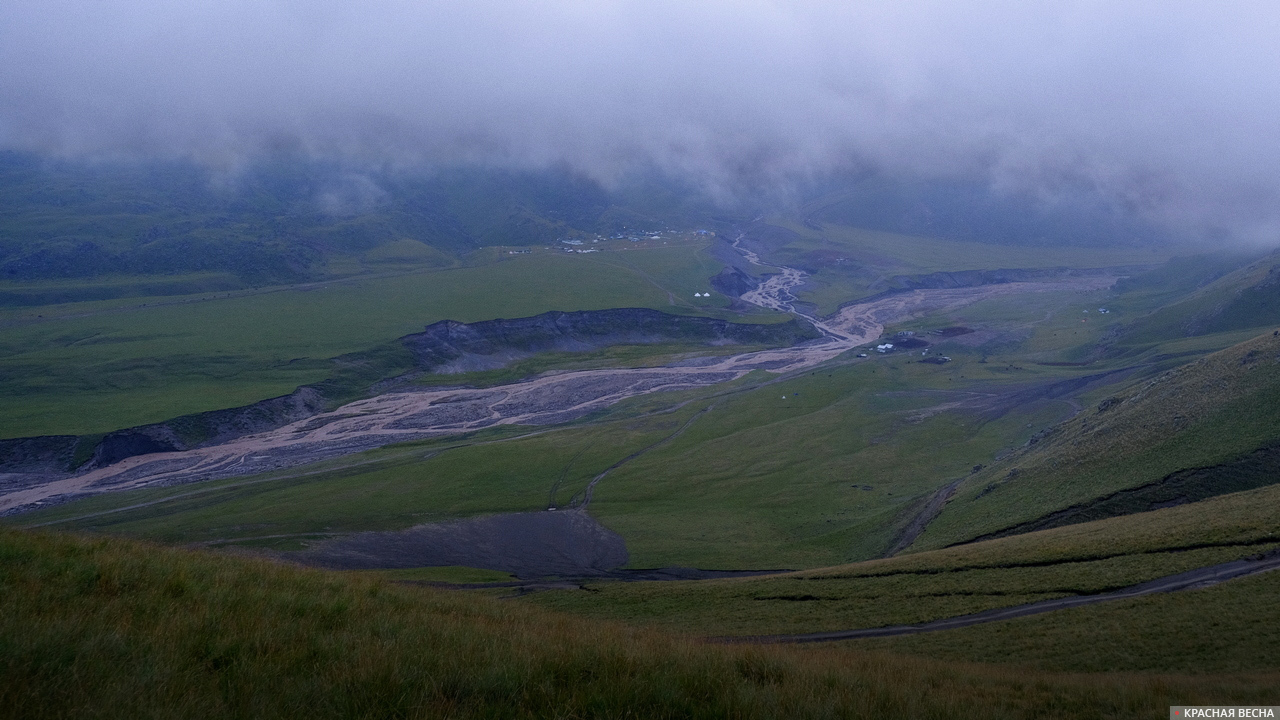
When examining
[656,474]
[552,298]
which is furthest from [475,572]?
[552,298]

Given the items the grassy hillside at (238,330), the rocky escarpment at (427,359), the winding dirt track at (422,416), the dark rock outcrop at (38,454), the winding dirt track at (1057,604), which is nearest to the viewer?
the winding dirt track at (1057,604)

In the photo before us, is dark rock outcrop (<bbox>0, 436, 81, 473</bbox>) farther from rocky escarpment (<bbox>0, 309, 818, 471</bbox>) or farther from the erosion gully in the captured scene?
the erosion gully

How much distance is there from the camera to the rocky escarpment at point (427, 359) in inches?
2837

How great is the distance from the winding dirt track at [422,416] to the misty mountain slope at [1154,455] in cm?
5543

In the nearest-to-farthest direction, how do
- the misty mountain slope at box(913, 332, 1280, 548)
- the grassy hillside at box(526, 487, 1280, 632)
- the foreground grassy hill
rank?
the foreground grassy hill, the grassy hillside at box(526, 487, 1280, 632), the misty mountain slope at box(913, 332, 1280, 548)

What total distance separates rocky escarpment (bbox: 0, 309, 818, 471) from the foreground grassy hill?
7834cm

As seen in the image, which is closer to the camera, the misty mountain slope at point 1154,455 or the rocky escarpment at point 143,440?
the misty mountain slope at point 1154,455

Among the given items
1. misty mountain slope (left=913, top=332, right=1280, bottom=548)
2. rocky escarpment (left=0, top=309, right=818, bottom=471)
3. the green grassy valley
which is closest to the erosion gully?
the green grassy valley

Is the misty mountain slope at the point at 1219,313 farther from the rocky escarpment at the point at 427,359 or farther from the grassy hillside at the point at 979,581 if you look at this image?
the grassy hillside at the point at 979,581

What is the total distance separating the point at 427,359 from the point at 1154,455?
9564 cm

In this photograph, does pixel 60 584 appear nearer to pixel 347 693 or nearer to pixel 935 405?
pixel 347 693

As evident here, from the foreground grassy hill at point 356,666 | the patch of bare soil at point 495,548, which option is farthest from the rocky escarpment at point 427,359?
the foreground grassy hill at point 356,666

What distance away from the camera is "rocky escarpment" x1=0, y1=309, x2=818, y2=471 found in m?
72.1

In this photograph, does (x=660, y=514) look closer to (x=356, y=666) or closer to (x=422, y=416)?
(x=422, y=416)
